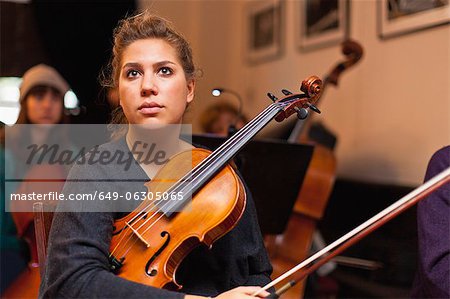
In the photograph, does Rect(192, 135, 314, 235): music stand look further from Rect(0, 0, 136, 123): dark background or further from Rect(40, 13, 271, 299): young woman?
Rect(0, 0, 136, 123): dark background

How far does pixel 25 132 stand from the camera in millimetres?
2111

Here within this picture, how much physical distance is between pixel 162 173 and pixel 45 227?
262 mm

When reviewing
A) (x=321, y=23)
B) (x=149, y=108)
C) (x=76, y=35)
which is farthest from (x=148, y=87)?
(x=76, y=35)

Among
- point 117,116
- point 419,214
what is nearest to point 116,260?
point 117,116

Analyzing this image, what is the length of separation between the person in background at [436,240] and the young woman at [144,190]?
317 mm

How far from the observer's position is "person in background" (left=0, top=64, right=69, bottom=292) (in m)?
2.03

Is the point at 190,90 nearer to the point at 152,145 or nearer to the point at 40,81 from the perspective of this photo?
the point at 152,145

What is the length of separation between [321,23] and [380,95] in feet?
2.19

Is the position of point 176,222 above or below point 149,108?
below

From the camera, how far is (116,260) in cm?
98

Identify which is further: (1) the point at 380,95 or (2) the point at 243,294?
(1) the point at 380,95

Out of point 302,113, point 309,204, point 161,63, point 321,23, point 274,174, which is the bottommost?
point 309,204

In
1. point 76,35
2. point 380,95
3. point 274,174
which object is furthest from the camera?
point 76,35

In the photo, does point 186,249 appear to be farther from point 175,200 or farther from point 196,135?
point 196,135
